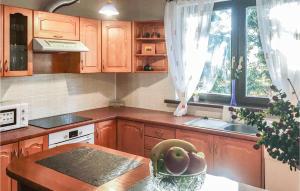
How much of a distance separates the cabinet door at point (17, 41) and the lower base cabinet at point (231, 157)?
5.69 feet

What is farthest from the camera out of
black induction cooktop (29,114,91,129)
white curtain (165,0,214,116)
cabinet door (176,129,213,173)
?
white curtain (165,0,214,116)

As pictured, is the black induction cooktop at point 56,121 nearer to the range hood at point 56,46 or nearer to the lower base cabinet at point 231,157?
the range hood at point 56,46

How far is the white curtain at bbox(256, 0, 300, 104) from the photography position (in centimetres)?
255

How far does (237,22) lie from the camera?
125 inches

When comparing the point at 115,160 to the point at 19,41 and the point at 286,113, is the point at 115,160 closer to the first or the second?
the point at 286,113

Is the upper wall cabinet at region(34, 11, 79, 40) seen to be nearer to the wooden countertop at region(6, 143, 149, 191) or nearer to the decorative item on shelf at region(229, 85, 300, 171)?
the wooden countertop at region(6, 143, 149, 191)

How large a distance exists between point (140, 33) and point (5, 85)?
66.2 inches

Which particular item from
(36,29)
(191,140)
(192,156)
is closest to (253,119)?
(192,156)

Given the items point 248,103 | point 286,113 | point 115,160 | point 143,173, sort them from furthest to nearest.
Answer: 1. point 248,103
2. point 115,160
3. point 143,173
4. point 286,113

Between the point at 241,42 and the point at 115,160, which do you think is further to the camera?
the point at 241,42

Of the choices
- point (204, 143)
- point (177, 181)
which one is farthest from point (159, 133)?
point (177, 181)

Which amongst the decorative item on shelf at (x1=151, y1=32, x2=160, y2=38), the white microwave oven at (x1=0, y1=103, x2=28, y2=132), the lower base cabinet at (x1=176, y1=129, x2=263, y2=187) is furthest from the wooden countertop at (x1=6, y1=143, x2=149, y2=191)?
the decorative item on shelf at (x1=151, y1=32, x2=160, y2=38)

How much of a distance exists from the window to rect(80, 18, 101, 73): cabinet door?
1.29 metres

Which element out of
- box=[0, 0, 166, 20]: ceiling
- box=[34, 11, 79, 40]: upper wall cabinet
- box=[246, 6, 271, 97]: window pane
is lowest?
box=[246, 6, 271, 97]: window pane
